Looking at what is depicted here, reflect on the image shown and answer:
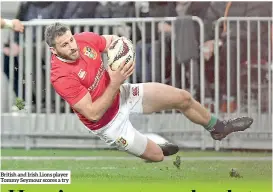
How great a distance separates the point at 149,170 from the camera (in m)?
A: 8.58

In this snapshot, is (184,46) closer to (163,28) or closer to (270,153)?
(163,28)

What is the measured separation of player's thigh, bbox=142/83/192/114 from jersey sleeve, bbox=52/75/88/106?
45cm

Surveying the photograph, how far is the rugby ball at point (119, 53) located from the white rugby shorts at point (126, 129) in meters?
0.34

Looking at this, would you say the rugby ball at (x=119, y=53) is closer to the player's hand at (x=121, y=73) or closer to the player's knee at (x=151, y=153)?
the player's hand at (x=121, y=73)

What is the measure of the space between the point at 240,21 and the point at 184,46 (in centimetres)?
38

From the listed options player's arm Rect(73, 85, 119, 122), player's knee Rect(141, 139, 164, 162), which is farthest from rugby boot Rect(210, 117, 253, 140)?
player's arm Rect(73, 85, 119, 122)

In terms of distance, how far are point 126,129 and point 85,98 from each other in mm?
366

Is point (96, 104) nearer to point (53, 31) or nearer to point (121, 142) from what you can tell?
point (121, 142)

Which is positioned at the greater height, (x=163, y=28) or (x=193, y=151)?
(x=163, y=28)

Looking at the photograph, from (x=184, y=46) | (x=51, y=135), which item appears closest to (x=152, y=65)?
(x=184, y=46)

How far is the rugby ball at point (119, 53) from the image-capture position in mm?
8141

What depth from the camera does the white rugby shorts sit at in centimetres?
850

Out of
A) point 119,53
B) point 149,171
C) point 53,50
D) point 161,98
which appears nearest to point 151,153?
point 149,171

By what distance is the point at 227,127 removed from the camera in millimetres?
8703
